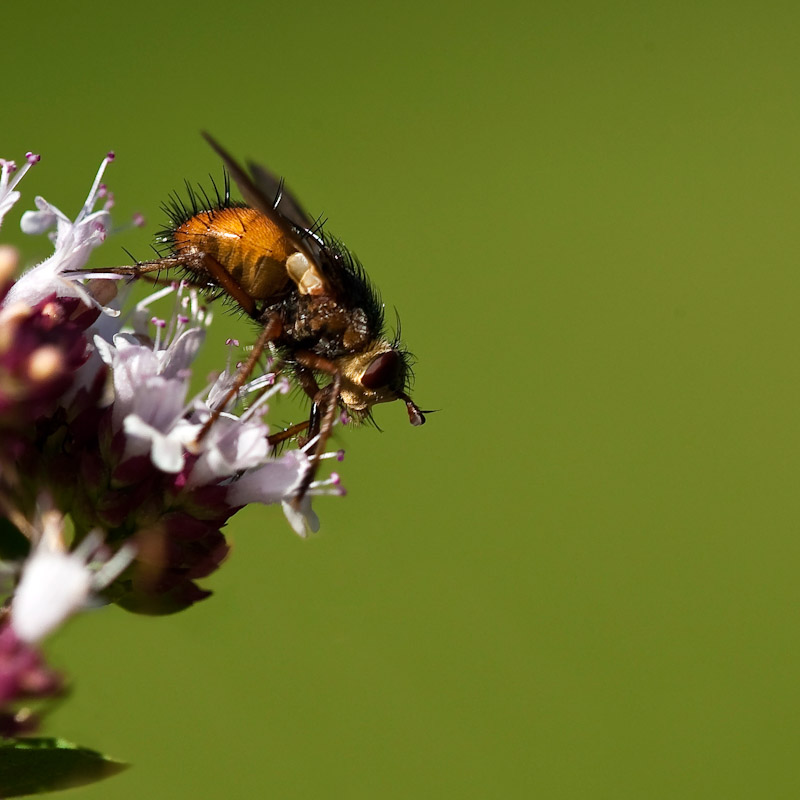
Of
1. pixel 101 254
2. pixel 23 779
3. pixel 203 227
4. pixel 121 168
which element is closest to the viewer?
pixel 23 779

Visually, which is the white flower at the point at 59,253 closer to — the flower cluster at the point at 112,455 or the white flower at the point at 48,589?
the flower cluster at the point at 112,455

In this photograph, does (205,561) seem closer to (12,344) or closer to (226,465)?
(226,465)

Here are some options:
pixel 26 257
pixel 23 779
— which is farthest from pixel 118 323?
pixel 23 779

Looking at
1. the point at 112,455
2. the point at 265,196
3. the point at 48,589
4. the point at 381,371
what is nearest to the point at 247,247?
the point at 265,196

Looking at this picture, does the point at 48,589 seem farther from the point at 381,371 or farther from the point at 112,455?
the point at 381,371

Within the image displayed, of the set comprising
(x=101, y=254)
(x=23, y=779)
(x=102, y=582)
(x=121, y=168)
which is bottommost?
(x=23, y=779)

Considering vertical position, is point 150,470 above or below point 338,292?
below

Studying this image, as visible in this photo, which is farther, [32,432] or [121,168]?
[121,168]

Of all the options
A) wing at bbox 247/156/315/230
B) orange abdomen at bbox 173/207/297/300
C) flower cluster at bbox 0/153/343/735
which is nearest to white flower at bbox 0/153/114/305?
flower cluster at bbox 0/153/343/735
